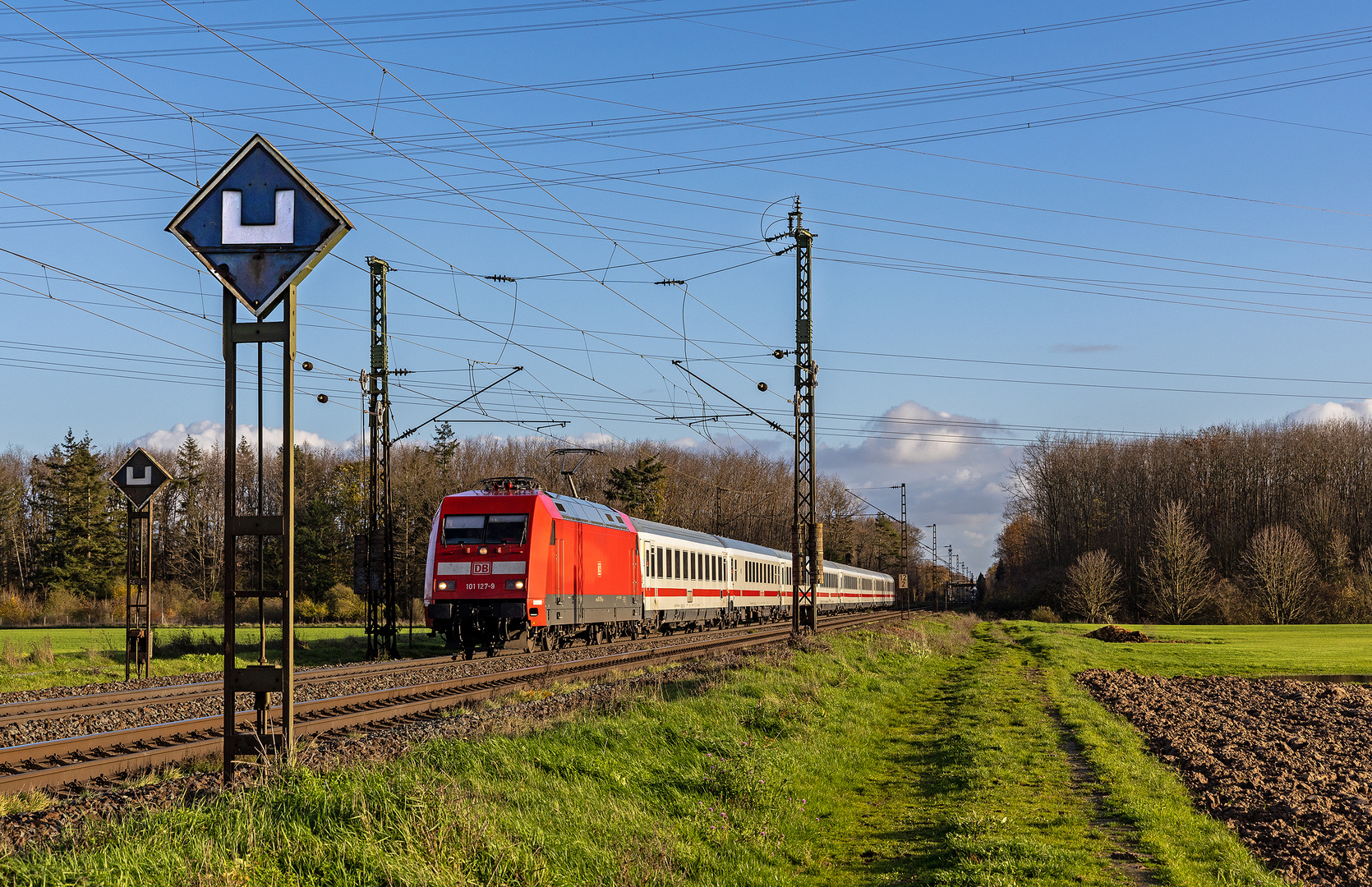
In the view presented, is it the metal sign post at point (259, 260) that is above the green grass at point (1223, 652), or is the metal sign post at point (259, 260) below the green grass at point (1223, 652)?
above

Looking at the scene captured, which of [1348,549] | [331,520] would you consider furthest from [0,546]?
[1348,549]

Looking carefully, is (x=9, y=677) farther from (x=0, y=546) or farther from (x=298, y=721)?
(x=0, y=546)

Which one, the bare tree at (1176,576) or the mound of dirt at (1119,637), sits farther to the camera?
the bare tree at (1176,576)

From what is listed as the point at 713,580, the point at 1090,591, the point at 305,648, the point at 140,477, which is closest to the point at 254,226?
the point at 140,477

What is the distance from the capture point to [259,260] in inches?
276

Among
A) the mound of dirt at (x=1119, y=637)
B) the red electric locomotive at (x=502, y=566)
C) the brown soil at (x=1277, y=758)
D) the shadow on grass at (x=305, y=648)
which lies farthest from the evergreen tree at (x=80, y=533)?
the brown soil at (x=1277, y=758)

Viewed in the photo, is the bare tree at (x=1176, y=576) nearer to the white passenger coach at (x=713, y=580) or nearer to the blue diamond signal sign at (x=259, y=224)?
the white passenger coach at (x=713, y=580)

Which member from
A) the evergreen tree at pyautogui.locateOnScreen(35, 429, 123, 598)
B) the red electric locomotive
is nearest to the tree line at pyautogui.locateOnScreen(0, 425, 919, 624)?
the evergreen tree at pyautogui.locateOnScreen(35, 429, 123, 598)

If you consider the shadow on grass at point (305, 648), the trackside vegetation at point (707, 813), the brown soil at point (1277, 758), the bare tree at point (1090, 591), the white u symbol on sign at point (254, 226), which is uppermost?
the white u symbol on sign at point (254, 226)

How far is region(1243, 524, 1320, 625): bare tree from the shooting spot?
64250 millimetres

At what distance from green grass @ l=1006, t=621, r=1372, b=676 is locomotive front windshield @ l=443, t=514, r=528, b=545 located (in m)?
13.7

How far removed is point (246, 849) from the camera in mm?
5297

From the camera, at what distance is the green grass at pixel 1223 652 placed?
27.6 m

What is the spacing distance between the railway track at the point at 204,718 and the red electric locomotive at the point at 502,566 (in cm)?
131
